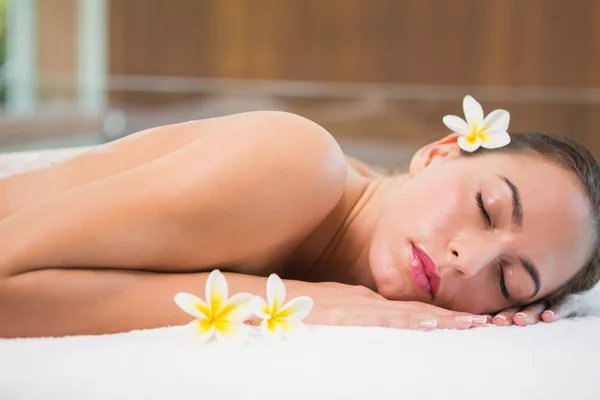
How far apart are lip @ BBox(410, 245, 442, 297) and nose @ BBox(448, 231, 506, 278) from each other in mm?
33

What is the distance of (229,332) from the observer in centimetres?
96

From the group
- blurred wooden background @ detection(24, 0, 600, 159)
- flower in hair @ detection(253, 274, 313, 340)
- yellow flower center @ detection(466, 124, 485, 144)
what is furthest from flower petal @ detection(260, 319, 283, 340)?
blurred wooden background @ detection(24, 0, 600, 159)

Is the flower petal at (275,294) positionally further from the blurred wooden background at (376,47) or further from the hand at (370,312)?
the blurred wooden background at (376,47)

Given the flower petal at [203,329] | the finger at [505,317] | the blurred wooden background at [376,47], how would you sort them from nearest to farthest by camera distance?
the flower petal at [203,329] < the finger at [505,317] < the blurred wooden background at [376,47]

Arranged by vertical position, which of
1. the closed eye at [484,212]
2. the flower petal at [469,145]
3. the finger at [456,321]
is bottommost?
the finger at [456,321]

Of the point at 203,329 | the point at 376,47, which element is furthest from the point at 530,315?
the point at 376,47

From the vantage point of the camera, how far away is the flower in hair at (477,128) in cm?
125

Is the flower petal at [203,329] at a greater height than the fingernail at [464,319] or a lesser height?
greater

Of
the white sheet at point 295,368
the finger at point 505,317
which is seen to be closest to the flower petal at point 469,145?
the finger at point 505,317

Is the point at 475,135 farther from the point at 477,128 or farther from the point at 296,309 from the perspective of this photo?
the point at 296,309

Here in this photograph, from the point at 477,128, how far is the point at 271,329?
47 cm

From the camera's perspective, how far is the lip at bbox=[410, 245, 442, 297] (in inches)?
45.6

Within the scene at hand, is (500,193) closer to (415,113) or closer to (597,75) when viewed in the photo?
(415,113)

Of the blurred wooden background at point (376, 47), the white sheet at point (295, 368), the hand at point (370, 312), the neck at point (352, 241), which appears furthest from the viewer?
the blurred wooden background at point (376, 47)
